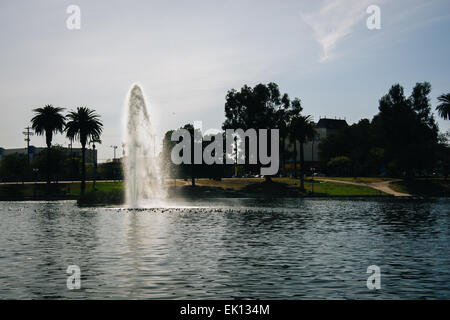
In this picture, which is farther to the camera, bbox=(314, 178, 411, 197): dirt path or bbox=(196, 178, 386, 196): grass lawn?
bbox=(196, 178, 386, 196): grass lawn

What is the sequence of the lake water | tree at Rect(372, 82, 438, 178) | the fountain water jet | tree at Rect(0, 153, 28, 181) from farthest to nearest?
tree at Rect(0, 153, 28, 181) < tree at Rect(372, 82, 438, 178) < the fountain water jet < the lake water

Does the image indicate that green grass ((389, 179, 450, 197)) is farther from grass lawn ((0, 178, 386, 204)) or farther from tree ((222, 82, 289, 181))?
tree ((222, 82, 289, 181))

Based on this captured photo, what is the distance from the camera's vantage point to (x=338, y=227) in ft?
126

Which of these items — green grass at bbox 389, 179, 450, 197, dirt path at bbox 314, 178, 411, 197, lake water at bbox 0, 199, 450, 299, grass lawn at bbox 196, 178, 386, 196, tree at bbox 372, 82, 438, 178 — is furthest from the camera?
tree at bbox 372, 82, 438, 178

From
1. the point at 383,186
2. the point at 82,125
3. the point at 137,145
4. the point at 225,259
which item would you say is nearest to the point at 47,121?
the point at 82,125

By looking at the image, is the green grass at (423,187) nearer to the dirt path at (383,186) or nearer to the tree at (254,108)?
the dirt path at (383,186)

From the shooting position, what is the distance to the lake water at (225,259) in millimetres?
17250

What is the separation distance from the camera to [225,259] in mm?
23844

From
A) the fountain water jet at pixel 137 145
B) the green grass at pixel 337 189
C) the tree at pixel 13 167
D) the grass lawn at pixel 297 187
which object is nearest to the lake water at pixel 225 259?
the fountain water jet at pixel 137 145

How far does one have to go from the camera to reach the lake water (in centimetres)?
1725

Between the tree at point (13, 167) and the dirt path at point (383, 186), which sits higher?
the tree at point (13, 167)

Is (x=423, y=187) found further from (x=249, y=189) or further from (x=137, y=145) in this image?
(x=137, y=145)

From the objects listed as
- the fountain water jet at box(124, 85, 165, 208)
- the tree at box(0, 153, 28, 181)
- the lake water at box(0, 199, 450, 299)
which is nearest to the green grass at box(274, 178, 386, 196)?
the fountain water jet at box(124, 85, 165, 208)

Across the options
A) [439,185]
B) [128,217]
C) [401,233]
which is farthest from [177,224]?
[439,185]
